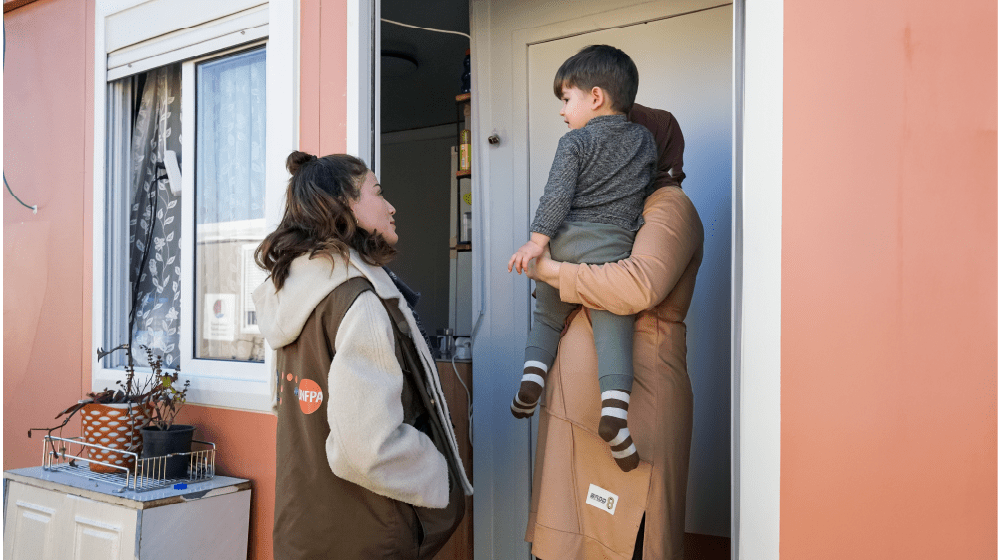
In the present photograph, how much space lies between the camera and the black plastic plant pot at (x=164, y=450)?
2766 millimetres

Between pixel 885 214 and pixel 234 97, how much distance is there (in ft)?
8.35

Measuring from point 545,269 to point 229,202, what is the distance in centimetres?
175

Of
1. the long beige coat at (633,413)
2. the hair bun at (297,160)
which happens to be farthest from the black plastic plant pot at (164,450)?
the long beige coat at (633,413)

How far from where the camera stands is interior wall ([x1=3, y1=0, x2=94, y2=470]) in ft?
11.8

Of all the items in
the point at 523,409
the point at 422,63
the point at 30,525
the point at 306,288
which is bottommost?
the point at 30,525

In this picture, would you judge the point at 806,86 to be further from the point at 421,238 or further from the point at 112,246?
the point at 421,238

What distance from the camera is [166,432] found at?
279 cm

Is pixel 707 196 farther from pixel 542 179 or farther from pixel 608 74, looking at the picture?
pixel 608 74

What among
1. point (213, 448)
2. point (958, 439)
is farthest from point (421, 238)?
point (958, 439)

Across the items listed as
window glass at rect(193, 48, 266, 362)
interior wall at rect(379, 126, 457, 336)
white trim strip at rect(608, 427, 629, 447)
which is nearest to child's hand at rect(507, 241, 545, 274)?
white trim strip at rect(608, 427, 629, 447)

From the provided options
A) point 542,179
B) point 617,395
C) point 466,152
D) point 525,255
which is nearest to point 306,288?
point 525,255

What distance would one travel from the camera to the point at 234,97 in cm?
317

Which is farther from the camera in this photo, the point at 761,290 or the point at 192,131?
the point at 192,131

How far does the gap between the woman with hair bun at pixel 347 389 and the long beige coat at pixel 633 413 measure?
0.92 feet
